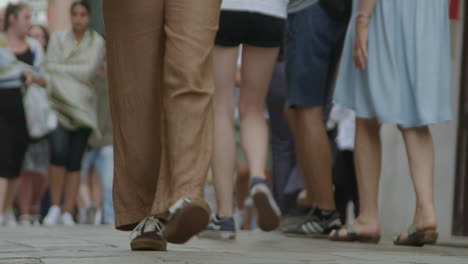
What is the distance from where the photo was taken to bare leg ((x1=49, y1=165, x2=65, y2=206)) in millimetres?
8891

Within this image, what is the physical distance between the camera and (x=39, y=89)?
9094 millimetres

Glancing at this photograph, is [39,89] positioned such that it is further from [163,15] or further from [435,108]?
[163,15]

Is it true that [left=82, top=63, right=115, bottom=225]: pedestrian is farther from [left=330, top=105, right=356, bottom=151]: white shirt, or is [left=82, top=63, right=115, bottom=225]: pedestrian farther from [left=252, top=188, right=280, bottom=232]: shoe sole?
[left=252, top=188, right=280, bottom=232]: shoe sole

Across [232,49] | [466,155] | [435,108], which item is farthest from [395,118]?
[466,155]

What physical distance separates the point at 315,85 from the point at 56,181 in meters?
3.99

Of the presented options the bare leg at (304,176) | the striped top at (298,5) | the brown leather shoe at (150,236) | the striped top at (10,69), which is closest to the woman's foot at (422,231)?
the bare leg at (304,176)

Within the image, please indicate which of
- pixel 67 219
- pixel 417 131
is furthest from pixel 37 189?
pixel 417 131

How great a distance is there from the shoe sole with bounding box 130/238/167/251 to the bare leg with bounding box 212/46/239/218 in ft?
5.16

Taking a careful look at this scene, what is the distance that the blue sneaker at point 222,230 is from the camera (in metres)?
4.90

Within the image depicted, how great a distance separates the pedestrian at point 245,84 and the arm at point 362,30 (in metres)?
0.40

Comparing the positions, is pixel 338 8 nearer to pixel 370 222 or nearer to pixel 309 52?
pixel 309 52

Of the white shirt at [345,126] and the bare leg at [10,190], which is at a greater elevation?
the white shirt at [345,126]

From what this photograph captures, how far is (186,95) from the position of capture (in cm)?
346

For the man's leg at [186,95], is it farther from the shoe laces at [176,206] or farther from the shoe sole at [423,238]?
the shoe sole at [423,238]
